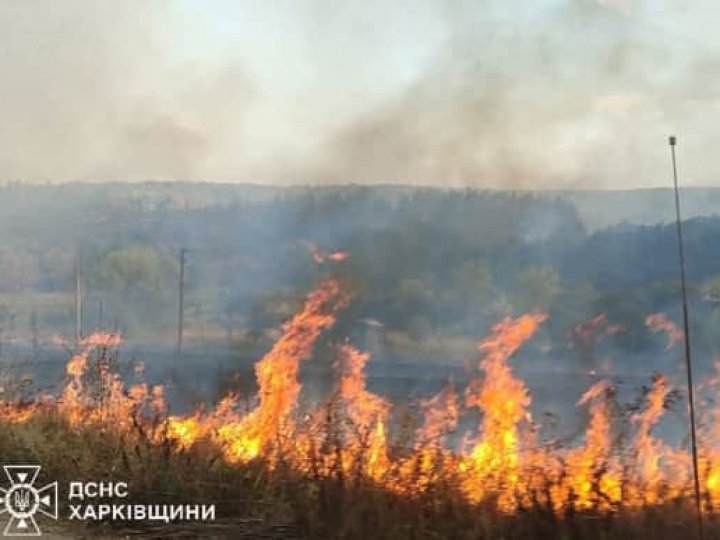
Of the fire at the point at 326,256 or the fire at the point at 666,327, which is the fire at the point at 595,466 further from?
the fire at the point at 326,256

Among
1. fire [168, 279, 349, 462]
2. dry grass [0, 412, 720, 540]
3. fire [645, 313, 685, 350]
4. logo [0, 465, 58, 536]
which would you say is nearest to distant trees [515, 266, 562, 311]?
fire [645, 313, 685, 350]

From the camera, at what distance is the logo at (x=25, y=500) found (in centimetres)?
594

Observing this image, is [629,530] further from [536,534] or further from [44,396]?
[44,396]

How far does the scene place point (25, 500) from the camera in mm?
6566

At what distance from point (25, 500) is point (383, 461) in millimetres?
2995

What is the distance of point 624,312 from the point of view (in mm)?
11555

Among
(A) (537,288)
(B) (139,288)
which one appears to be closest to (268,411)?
(A) (537,288)

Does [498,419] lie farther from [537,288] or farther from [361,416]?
[537,288]

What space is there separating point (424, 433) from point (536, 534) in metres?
1.68

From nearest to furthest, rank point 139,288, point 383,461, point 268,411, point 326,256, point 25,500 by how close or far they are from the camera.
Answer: point 383,461, point 25,500, point 268,411, point 326,256, point 139,288

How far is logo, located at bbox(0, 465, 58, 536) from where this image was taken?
5945 mm

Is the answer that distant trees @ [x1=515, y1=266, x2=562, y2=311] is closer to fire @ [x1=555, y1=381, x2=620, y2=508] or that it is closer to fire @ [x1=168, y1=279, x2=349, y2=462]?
fire @ [x1=168, y1=279, x2=349, y2=462]

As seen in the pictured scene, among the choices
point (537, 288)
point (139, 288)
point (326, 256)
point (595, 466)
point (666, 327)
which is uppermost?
point (139, 288)

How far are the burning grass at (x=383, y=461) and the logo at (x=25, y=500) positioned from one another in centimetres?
15
